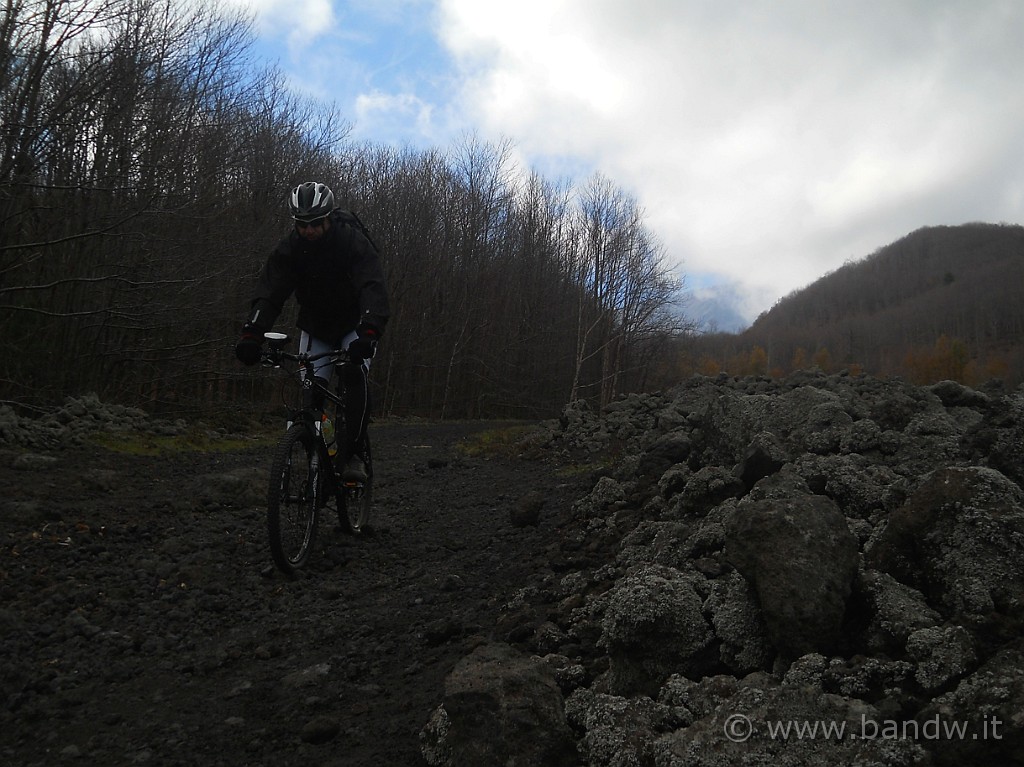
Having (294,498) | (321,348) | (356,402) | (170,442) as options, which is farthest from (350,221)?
(170,442)

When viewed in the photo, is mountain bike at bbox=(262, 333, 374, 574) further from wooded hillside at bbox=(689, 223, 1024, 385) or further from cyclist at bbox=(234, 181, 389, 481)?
wooded hillside at bbox=(689, 223, 1024, 385)

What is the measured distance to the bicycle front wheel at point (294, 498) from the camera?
11.6 ft

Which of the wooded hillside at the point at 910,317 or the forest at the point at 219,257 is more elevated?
the wooded hillside at the point at 910,317

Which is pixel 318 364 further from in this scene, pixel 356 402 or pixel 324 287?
pixel 324 287

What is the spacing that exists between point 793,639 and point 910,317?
93.1 metres

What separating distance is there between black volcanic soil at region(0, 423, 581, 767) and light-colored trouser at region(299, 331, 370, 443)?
2.47 ft

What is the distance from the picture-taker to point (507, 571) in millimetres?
3779

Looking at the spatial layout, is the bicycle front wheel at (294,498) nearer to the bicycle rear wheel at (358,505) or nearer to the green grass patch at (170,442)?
the bicycle rear wheel at (358,505)

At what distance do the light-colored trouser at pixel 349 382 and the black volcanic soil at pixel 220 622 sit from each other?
0.75 metres

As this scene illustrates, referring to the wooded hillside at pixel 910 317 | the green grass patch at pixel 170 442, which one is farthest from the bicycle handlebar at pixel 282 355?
the wooded hillside at pixel 910 317

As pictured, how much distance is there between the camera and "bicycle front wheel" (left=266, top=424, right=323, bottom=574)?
3.54 meters

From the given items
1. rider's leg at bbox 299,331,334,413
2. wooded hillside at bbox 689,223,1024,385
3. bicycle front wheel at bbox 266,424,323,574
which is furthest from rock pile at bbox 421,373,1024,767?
wooded hillside at bbox 689,223,1024,385

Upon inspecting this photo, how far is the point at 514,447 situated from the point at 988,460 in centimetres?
791

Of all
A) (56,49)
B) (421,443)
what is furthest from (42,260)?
(421,443)
